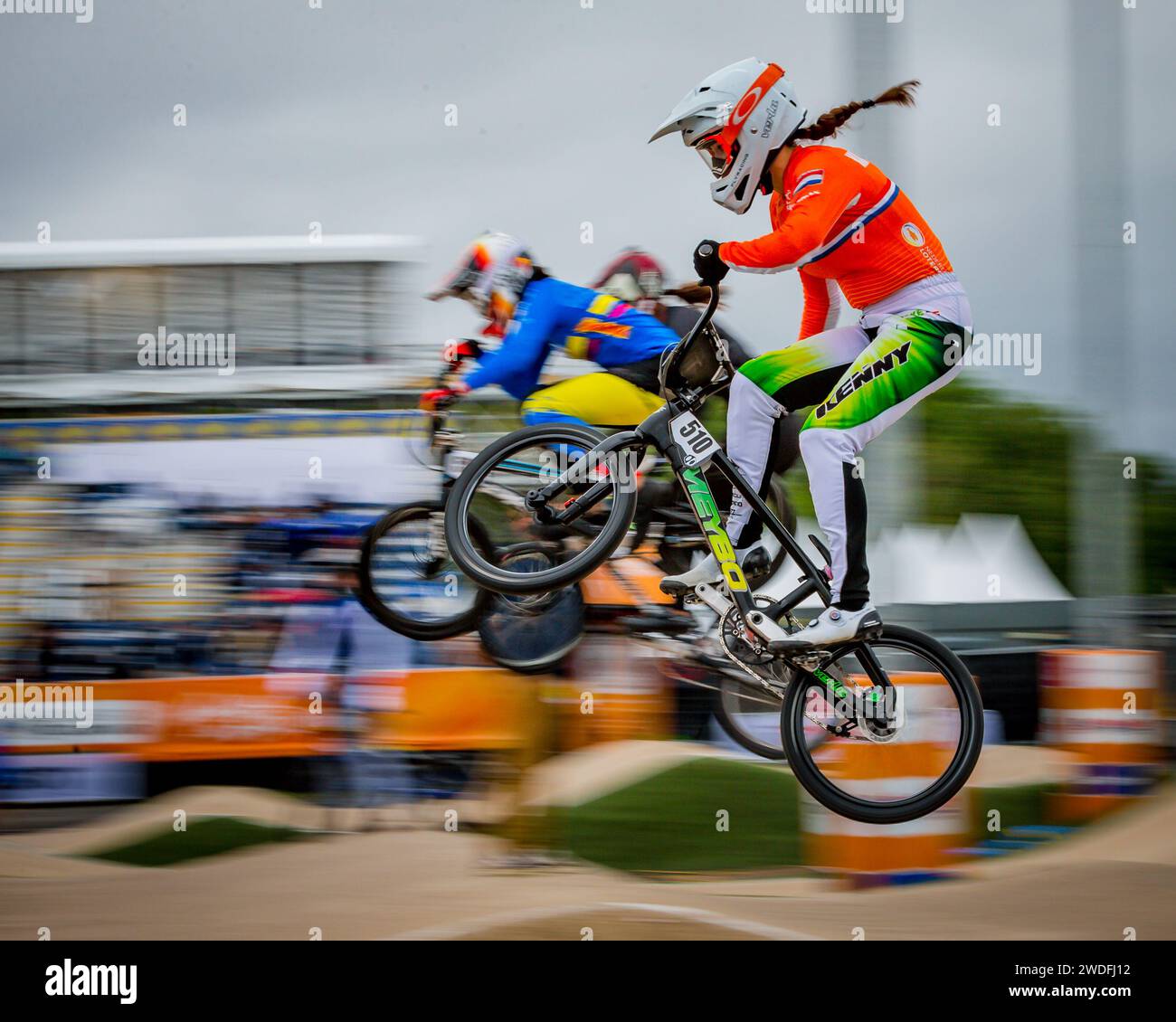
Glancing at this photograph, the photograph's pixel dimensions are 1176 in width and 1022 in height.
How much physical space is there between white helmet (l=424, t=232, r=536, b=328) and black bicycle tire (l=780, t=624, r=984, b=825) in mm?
2386

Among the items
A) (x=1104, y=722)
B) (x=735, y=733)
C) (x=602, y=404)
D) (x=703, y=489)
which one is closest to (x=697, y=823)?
(x=735, y=733)

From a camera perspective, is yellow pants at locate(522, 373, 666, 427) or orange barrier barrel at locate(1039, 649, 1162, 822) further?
orange barrier barrel at locate(1039, 649, 1162, 822)

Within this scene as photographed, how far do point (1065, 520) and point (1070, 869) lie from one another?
7.65 m

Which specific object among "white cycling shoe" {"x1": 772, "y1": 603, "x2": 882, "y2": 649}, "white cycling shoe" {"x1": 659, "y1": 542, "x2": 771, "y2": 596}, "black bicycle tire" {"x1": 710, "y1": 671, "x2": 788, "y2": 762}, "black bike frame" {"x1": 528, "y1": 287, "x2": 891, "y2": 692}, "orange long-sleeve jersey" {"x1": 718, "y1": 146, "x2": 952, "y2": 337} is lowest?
"black bicycle tire" {"x1": 710, "y1": 671, "x2": 788, "y2": 762}

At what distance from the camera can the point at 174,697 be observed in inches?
325

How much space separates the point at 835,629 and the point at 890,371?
3.71ft

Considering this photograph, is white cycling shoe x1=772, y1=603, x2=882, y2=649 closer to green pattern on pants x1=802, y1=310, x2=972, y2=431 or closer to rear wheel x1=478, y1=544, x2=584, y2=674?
green pattern on pants x1=802, y1=310, x2=972, y2=431

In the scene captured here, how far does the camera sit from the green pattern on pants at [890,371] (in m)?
5.19

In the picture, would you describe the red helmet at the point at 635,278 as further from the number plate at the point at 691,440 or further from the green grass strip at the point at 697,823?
the green grass strip at the point at 697,823

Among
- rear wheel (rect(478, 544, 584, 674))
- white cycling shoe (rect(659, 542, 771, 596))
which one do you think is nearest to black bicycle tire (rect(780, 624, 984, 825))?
white cycling shoe (rect(659, 542, 771, 596))

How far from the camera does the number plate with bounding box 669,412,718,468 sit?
5.34m

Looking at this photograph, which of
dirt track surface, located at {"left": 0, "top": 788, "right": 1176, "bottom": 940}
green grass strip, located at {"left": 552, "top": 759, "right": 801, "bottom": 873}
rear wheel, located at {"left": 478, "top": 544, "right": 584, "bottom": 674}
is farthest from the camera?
green grass strip, located at {"left": 552, "top": 759, "right": 801, "bottom": 873}

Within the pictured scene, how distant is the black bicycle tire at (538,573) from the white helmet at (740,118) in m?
1.34
